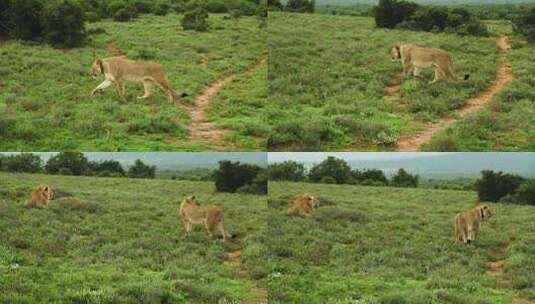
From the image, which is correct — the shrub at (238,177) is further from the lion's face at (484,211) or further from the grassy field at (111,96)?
the lion's face at (484,211)

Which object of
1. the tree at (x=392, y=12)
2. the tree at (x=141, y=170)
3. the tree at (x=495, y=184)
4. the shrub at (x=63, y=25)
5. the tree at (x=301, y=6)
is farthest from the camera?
the shrub at (x=63, y=25)

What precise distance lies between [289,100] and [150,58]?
4.10 meters

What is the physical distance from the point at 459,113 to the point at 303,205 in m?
2.99

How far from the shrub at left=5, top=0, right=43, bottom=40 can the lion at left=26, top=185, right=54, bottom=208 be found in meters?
5.17

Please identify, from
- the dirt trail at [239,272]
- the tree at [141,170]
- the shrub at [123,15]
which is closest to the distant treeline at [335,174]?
the dirt trail at [239,272]

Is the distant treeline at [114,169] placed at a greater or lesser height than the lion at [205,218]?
greater

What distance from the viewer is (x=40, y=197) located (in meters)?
12.1

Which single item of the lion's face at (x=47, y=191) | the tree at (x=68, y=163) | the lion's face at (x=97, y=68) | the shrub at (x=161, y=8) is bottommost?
the lion's face at (x=47, y=191)

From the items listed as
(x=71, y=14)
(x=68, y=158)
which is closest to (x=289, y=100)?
Answer: (x=68, y=158)

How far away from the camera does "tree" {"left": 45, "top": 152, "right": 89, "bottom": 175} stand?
1170 centimetres

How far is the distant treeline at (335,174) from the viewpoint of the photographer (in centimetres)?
1192

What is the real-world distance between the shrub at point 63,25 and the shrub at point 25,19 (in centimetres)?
33

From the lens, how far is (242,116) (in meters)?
12.7

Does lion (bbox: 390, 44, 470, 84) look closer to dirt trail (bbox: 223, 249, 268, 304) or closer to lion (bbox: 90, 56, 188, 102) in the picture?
lion (bbox: 90, 56, 188, 102)
